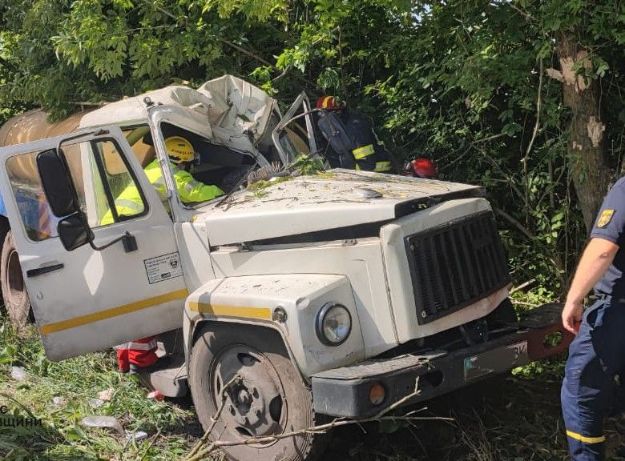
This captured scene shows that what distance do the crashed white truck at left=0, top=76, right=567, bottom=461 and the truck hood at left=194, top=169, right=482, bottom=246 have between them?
0.04ft

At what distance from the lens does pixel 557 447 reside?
394 cm

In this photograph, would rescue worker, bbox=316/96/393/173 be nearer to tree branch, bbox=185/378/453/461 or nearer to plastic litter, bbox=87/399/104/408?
tree branch, bbox=185/378/453/461

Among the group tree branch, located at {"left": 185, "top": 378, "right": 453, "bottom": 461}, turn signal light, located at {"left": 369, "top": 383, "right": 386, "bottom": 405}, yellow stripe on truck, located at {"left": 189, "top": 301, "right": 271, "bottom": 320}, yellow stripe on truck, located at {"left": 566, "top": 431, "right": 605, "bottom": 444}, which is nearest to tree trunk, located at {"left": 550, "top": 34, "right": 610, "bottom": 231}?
yellow stripe on truck, located at {"left": 566, "top": 431, "right": 605, "bottom": 444}

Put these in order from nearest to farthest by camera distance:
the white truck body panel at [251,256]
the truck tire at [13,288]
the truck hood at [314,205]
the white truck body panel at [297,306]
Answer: the white truck body panel at [297,306] → the white truck body panel at [251,256] → the truck hood at [314,205] → the truck tire at [13,288]

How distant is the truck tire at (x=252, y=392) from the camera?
11.7ft

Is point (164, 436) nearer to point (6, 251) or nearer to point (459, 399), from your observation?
point (459, 399)

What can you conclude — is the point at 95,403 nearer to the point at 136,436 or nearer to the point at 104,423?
the point at 104,423

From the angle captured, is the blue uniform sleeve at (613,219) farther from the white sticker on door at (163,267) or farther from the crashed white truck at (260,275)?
the white sticker on door at (163,267)

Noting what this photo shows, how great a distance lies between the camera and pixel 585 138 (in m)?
5.10

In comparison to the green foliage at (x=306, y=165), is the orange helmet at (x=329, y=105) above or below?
above

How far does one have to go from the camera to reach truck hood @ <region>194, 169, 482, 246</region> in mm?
3631

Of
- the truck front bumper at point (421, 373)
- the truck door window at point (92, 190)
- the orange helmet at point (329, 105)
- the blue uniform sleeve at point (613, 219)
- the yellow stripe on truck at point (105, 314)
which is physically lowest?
the truck front bumper at point (421, 373)

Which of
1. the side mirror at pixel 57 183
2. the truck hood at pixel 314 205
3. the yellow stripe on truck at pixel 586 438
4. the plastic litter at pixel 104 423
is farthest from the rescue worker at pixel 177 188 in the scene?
the yellow stripe on truck at pixel 586 438

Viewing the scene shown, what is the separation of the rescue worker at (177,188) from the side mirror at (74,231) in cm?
32
